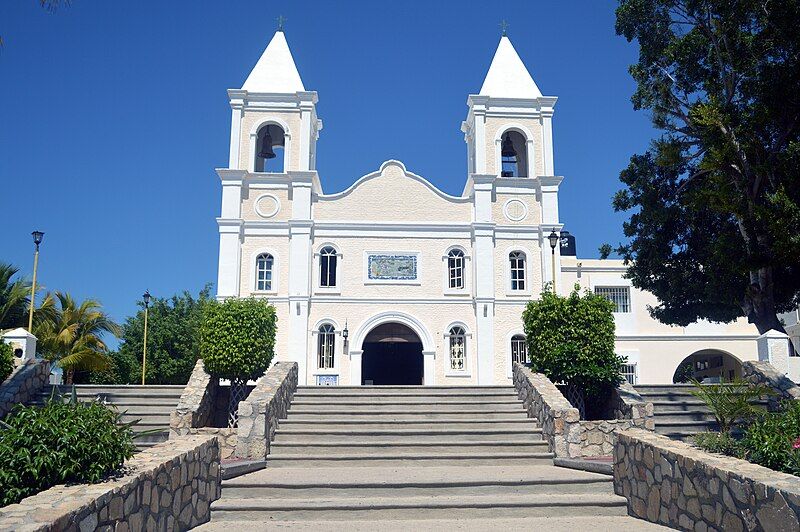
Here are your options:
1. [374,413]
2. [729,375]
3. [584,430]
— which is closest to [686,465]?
[584,430]

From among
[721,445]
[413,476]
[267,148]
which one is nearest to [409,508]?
[413,476]

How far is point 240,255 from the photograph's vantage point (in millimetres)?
23578

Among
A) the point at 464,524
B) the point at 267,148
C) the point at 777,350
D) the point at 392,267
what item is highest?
the point at 267,148

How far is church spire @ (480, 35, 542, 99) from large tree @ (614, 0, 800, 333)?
289 inches

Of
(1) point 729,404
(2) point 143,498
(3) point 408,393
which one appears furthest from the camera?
(3) point 408,393

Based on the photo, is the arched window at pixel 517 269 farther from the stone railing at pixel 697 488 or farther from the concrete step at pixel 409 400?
the stone railing at pixel 697 488

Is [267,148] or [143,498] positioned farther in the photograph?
[267,148]

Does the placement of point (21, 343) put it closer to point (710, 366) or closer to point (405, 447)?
point (405, 447)

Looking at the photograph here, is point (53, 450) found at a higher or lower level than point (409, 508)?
higher

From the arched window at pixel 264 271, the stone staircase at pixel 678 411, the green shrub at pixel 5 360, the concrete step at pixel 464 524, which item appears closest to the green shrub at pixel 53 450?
the concrete step at pixel 464 524

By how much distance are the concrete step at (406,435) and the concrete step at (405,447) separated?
0.21 metres

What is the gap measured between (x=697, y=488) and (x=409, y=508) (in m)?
3.41

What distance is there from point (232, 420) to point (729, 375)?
74.3 ft

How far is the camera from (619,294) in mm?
29016
